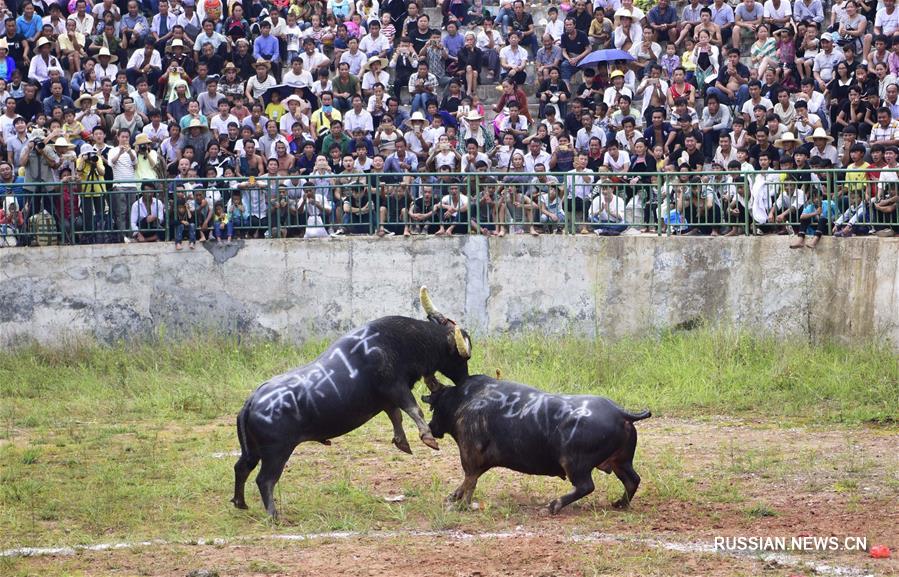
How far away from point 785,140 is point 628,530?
988cm

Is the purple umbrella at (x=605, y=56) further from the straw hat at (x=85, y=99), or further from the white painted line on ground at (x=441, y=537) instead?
the white painted line on ground at (x=441, y=537)

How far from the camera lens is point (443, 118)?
22.8 metres

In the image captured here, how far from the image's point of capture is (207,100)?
23.3 meters

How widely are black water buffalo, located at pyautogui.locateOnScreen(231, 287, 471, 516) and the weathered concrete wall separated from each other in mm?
6863

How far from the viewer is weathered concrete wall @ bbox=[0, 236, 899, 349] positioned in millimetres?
19266

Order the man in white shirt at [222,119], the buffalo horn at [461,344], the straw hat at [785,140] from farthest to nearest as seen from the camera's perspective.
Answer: the man in white shirt at [222,119], the straw hat at [785,140], the buffalo horn at [461,344]

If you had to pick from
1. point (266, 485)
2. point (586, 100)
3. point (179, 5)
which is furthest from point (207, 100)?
point (266, 485)

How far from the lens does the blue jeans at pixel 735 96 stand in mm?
21703

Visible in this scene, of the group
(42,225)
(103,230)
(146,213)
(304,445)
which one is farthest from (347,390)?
(42,225)

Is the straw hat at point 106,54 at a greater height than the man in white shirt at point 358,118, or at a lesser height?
greater

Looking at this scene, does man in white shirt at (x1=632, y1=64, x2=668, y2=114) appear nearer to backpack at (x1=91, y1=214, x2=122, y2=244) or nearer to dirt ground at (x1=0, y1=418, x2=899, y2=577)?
backpack at (x1=91, y1=214, x2=122, y2=244)

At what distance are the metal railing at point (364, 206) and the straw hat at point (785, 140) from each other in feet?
3.83

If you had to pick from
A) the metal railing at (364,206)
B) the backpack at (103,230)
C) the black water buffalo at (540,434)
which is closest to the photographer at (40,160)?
the metal railing at (364,206)

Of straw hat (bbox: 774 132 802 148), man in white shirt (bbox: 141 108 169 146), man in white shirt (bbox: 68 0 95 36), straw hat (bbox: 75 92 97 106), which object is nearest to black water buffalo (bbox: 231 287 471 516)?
straw hat (bbox: 774 132 802 148)
